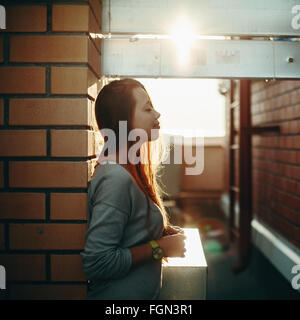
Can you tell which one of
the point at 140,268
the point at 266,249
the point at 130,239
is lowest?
the point at 266,249

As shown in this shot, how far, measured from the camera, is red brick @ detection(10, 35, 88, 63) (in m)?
1.24

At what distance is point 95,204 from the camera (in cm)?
107

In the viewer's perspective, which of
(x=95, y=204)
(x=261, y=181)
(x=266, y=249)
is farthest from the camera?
(x=261, y=181)

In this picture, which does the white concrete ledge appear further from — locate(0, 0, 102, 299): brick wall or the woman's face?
the woman's face

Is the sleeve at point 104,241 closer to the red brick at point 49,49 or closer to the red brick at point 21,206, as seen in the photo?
the red brick at point 21,206

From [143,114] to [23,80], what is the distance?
0.52 m

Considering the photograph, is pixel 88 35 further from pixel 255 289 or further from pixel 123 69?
pixel 255 289

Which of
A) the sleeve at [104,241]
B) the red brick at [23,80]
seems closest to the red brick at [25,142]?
the red brick at [23,80]

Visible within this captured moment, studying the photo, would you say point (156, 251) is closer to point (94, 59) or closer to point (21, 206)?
point (21, 206)

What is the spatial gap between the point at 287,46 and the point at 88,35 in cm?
94

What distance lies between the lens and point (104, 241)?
1.01m

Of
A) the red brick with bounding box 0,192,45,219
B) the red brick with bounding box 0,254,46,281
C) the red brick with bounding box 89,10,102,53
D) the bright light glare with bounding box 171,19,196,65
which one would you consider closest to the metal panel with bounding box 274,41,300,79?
the bright light glare with bounding box 171,19,196,65

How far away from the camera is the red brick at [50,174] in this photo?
1247 mm
